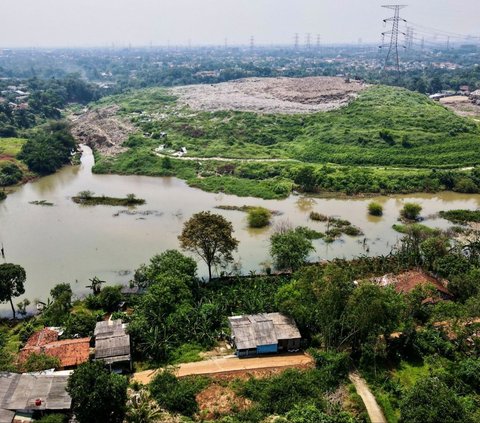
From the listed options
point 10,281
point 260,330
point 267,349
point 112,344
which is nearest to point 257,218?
point 260,330

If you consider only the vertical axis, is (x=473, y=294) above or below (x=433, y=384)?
below

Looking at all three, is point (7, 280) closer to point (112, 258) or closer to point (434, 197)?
point (112, 258)

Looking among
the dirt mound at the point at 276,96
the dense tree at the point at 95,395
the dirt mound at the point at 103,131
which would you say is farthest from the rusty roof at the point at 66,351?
the dirt mound at the point at 276,96

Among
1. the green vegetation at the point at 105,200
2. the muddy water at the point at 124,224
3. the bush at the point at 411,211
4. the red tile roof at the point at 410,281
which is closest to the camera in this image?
the red tile roof at the point at 410,281

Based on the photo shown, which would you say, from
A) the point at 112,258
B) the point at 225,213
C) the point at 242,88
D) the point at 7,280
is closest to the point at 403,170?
the point at 225,213

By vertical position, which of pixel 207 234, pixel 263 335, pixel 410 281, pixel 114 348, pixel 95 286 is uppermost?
pixel 207 234

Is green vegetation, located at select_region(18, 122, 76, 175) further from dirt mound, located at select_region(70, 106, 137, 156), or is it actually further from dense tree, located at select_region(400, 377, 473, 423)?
dense tree, located at select_region(400, 377, 473, 423)

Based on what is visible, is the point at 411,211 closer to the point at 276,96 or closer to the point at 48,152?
the point at 48,152

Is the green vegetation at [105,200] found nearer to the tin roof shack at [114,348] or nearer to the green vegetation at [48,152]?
the green vegetation at [48,152]
